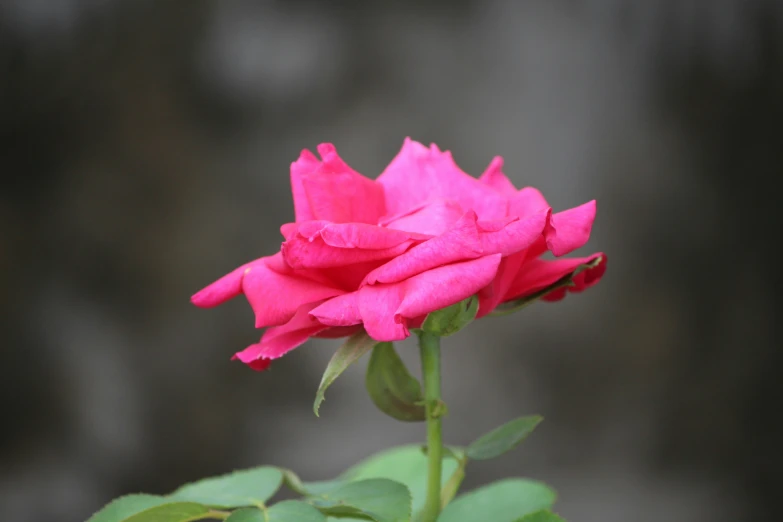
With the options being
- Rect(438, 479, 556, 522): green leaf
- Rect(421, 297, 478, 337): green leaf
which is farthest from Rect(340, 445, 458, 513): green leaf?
Rect(421, 297, 478, 337): green leaf

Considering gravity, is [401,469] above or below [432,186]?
below

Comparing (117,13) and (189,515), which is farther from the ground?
(117,13)

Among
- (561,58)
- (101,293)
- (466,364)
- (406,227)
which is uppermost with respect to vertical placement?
(561,58)

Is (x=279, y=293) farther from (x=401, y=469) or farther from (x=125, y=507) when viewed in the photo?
(x=401, y=469)

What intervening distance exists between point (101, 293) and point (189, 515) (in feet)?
2.29

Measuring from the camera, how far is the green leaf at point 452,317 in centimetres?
23

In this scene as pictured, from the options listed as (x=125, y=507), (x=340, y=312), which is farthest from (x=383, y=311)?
(x=125, y=507)

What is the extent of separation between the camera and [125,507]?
25 cm

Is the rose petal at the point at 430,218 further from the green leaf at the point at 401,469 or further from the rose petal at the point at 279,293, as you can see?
the green leaf at the point at 401,469

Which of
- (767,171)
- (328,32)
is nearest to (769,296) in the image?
(767,171)

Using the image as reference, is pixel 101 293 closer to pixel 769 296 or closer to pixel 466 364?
pixel 466 364

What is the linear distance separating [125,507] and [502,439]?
13cm

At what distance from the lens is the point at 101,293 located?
0.88 m

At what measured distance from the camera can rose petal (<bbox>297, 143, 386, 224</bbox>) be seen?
9.5 inches
